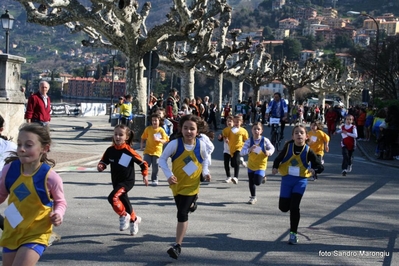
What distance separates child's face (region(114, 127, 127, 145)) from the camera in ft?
23.0

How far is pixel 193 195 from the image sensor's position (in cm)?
607

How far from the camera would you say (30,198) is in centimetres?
418

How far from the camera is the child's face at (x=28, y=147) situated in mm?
4117

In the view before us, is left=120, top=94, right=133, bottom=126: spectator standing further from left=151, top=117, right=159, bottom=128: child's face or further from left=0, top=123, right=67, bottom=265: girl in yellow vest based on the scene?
left=0, top=123, right=67, bottom=265: girl in yellow vest

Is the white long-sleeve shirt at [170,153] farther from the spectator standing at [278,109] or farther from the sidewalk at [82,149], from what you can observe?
the spectator standing at [278,109]

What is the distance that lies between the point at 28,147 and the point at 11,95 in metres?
9.68

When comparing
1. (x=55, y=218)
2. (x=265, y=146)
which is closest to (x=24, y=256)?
(x=55, y=218)

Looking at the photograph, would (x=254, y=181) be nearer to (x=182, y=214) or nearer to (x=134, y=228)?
(x=134, y=228)

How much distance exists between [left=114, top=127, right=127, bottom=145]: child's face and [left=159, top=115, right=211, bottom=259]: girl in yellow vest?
1.01 metres

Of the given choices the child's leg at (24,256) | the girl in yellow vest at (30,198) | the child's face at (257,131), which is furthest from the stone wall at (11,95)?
the child's leg at (24,256)

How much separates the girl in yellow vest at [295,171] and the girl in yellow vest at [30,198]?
10.8 ft

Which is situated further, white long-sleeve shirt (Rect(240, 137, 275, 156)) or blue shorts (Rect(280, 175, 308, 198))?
white long-sleeve shirt (Rect(240, 137, 275, 156))

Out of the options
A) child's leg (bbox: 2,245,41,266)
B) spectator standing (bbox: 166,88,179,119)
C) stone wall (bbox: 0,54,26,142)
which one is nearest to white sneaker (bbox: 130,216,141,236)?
child's leg (bbox: 2,245,41,266)

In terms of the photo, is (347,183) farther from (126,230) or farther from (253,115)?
(253,115)
